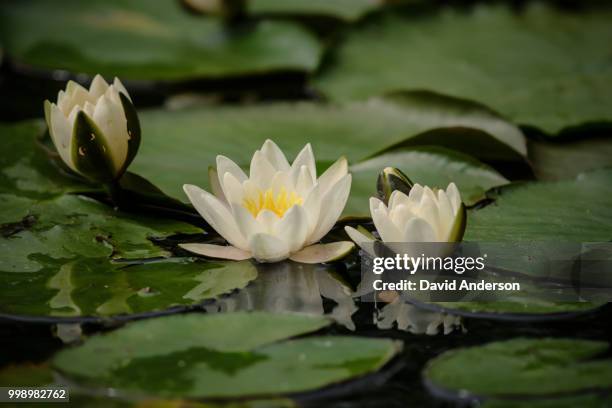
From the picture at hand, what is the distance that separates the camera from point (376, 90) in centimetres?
320

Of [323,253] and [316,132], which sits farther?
[316,132]

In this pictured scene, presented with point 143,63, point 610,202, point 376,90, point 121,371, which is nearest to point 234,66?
point 143,63

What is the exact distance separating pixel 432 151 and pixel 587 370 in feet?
3.39

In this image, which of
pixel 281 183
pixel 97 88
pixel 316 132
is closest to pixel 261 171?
pixel 281 183

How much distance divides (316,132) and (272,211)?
30.9 inches

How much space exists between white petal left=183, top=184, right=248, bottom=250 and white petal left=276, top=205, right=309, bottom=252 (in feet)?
0.34

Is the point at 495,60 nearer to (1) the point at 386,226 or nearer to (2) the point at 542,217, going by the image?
(2) the point at 542,217

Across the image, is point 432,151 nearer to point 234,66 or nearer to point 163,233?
point 163,233

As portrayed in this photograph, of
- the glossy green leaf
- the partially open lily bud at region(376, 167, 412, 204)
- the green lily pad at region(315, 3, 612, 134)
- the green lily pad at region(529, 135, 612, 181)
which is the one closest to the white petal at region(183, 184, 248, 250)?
the partially open lily bud at region(376, 167, 412, 204)

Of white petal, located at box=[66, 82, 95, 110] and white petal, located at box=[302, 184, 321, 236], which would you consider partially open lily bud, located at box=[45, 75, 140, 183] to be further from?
white petal, located at box=[302, 184, 321, 236]

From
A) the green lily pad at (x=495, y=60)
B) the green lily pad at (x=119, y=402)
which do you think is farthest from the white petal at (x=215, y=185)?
the green lily pad at (x=495, y=60)

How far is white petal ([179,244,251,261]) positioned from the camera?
197cm

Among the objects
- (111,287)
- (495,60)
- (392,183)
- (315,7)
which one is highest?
(315,7)

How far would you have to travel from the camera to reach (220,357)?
1576 mm
